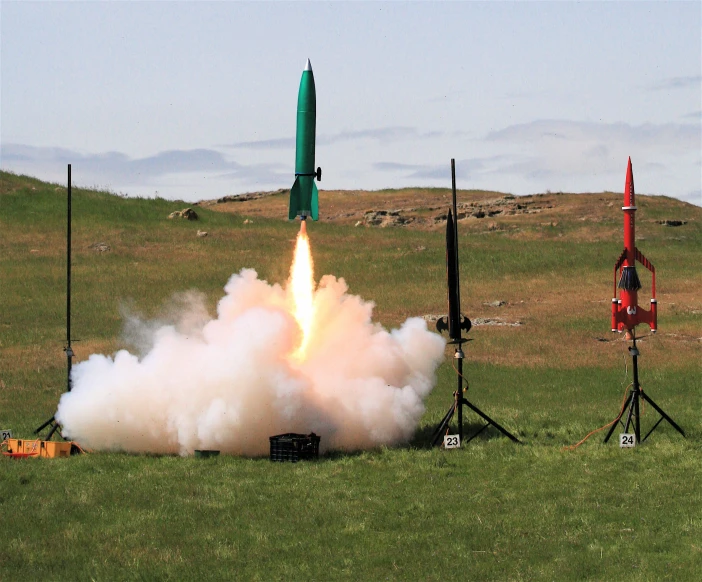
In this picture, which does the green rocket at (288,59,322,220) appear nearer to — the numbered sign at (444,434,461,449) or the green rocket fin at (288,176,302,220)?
the green rocket fin at (288,176,302,220)

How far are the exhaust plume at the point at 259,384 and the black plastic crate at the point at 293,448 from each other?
93 centimetres

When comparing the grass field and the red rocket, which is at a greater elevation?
the red rocket

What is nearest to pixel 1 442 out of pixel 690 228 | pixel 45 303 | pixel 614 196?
pixel 45 303

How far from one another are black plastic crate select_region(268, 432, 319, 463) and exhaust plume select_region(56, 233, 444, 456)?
93cm

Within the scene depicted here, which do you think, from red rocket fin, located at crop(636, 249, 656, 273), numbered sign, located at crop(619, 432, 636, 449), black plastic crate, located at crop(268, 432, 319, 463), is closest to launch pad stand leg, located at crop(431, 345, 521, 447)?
numbered sign, located at crop(619, 432, 636, 449)

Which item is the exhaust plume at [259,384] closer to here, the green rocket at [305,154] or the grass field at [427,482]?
the grass field at [427,482]

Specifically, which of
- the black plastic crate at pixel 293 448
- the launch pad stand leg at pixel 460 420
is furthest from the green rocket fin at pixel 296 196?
the black plastic crate at pixel 293 448

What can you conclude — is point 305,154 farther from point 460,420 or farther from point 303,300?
point 460,420

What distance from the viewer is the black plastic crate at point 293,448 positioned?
86.7ft

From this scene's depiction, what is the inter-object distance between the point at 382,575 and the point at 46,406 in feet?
69.9

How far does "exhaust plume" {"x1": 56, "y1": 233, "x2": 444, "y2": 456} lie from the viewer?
2761 centimetres

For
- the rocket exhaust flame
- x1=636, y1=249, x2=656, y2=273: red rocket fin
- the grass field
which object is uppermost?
x1=636, y1=249, x2=656, y2=273: red rocket fin

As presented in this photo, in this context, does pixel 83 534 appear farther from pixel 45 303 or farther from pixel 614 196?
pixel 614 196

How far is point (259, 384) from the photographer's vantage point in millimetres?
27516
